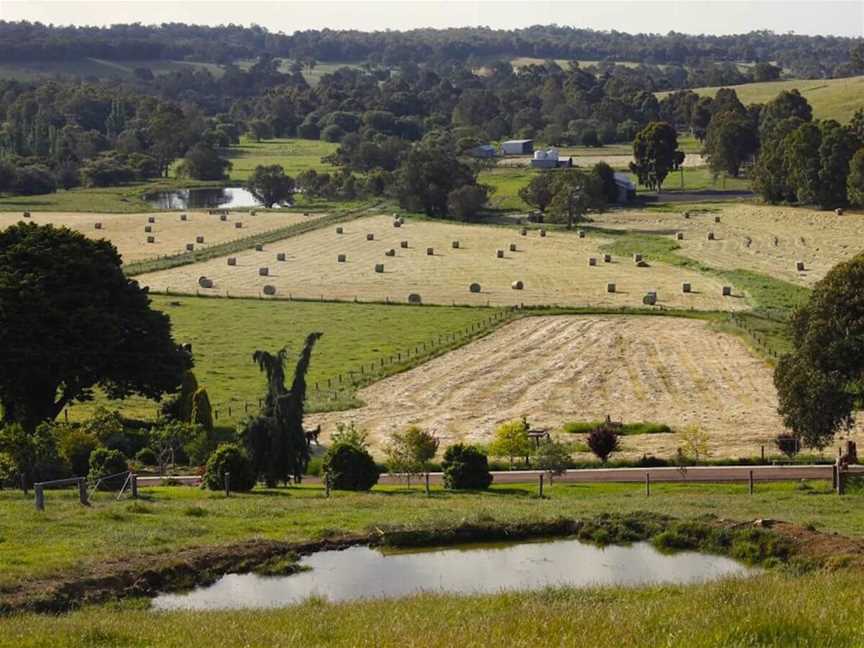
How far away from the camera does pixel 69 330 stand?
157 ft

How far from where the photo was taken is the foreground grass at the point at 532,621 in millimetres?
16562

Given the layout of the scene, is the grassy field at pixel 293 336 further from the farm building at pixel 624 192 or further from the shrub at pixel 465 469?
the farm building at pixel 624 192

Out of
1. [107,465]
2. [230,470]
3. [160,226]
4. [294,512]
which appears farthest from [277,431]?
[160,226]

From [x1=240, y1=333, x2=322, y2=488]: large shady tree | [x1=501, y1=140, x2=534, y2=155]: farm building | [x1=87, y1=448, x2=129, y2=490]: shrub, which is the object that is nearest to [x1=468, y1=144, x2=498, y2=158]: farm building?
[x1=501, y1=140, x2=534, y2=155]: farm building

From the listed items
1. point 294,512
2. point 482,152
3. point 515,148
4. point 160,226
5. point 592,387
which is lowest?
point 294,512

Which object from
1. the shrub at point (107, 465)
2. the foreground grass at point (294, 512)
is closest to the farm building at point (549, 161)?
the foreground grass at point (294, 512)

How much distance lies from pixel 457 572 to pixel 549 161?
141m

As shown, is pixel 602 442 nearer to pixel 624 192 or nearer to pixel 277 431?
pixel 277 431

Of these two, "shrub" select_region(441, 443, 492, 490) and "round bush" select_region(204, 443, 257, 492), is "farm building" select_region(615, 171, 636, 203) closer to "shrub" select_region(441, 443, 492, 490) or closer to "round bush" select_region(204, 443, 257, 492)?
"shrub" select_region(441, 443, 492, 490)

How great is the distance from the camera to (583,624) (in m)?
17.6

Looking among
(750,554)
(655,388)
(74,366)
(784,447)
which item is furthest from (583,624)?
(655,388)

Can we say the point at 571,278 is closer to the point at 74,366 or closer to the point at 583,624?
the point at 74,366

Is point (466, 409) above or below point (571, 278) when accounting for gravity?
below

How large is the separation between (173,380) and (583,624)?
34.1 meters
